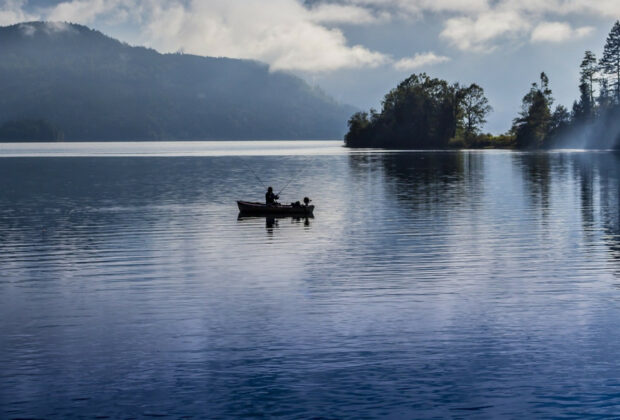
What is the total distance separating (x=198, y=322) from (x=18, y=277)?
13.3 meters

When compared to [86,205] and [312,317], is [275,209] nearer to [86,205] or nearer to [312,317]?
[86,205]

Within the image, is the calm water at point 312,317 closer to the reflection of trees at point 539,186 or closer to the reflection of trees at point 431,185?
the reflection of trees at point 539,186

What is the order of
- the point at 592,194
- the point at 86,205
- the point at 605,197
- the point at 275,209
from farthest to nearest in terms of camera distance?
the point at 592,194
the point at 605,197
the point at 86,205
the point at 275,209

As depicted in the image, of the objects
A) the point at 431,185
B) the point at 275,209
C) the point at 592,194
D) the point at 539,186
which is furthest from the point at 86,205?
the point at 539,186

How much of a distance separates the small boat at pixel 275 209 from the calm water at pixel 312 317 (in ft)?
8.80

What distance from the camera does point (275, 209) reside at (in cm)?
6431

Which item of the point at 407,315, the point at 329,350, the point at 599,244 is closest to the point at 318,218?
the point at 599,244

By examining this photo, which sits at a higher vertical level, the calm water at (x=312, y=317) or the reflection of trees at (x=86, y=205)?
the reflection of trees at (x=86, y=205)

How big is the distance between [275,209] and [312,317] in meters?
36.7

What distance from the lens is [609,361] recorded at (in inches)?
884

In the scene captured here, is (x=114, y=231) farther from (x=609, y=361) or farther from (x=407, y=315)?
(x=609, y=361)

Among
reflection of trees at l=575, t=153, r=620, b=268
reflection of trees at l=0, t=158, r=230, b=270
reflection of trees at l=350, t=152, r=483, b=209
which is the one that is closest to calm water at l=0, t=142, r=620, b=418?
reflection of trees at l=0, t=158, r=230, b=270

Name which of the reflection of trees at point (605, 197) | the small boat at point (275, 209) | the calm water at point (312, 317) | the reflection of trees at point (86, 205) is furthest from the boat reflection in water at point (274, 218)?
the reflection of trees at point (605, 197)

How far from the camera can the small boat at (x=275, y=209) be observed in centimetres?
6297
